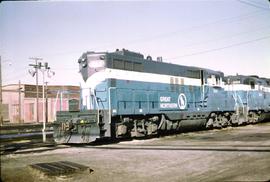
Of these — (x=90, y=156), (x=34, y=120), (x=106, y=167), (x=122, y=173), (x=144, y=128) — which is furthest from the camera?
(x=34, y=120)

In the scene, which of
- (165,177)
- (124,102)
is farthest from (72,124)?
(165,177)

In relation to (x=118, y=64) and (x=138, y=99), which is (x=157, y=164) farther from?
(x=138, y=99)

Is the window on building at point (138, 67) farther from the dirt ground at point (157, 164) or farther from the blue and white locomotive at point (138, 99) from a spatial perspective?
the dirt ground at point (157, 164)

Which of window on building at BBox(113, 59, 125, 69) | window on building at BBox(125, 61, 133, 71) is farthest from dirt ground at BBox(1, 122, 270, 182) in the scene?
window on building at BBox(125, 61, 133, 71)

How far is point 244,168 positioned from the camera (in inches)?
350

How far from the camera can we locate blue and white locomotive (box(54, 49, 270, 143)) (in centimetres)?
1518

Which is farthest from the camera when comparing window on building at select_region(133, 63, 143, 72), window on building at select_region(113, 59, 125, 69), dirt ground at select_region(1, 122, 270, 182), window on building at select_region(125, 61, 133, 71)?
window on building at select_region(133, 63, 143, 72)

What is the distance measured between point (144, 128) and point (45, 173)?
9.57m

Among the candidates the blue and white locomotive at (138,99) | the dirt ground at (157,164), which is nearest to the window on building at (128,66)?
the blue and white locomotive at (138,99)

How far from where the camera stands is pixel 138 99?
17297 millimetres

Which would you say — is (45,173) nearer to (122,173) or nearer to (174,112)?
(122,173)

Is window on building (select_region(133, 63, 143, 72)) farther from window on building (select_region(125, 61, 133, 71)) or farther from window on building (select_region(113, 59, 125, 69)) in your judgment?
window on building (select_region(113, 59, 125, 69))

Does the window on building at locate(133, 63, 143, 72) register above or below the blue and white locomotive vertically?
above

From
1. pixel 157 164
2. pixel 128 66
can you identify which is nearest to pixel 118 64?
pixel 128 66
